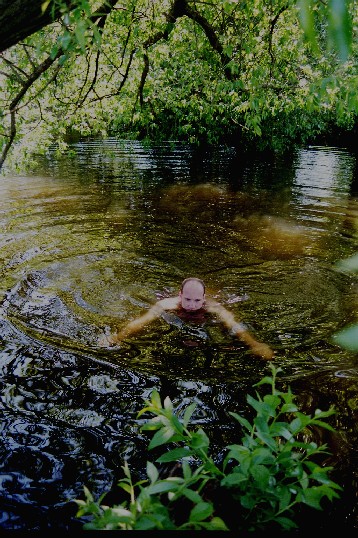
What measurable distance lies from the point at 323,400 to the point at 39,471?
9.45ft

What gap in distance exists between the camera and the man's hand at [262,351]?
541 centimetres

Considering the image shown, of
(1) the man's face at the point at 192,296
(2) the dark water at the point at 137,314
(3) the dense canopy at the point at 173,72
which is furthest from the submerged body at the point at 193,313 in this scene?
(3) the dense canopy at the point at 173,72

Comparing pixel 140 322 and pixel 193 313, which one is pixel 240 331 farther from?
pixel 140 322

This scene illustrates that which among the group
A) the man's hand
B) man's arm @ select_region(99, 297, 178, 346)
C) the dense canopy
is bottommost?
the man's hand

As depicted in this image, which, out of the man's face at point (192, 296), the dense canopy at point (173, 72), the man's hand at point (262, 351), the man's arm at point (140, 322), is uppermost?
the dense canopy at point (173, 72)

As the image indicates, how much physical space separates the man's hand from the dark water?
0.37ft

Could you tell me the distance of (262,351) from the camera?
18.2ft

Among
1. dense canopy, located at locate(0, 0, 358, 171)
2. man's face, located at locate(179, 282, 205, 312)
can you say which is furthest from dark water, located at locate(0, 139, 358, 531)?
dense canopy, located at locate(0, 0, 358, 171)

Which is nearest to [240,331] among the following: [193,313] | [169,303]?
[193,313]

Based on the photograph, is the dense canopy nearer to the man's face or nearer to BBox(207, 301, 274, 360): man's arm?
the man's face

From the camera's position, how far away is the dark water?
12.0ft

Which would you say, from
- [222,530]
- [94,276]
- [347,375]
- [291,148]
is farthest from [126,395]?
[291,148]

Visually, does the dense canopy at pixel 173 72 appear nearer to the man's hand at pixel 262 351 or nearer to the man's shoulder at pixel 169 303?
the man's shoulder at pixel 169 303

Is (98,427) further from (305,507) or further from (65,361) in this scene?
(305,507)
